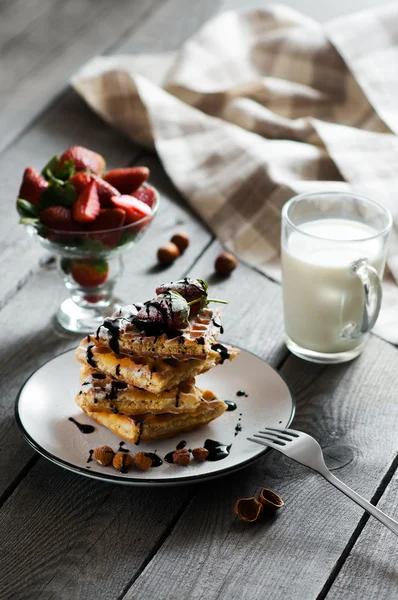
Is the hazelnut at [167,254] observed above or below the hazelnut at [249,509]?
below

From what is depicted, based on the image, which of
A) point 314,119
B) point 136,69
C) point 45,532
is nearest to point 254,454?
point 45,532

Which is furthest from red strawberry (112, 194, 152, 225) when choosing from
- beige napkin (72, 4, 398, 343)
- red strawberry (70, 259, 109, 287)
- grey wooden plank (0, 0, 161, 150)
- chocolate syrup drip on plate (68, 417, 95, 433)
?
grey wooden plank (0, 0, 161, 150)

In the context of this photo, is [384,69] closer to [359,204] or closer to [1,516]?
[359,204]

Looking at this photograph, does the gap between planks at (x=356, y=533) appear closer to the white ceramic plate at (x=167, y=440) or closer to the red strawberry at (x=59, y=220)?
the white ceramic plate at (x=167, y=440)

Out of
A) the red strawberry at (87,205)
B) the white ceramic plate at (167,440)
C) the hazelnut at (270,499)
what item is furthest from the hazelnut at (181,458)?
the red strawberry at (87,205)

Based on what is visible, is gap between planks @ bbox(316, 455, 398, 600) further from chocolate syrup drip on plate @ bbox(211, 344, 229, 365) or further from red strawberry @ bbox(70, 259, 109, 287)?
red strawberry @ bbox(70, 259, 109, 287)
